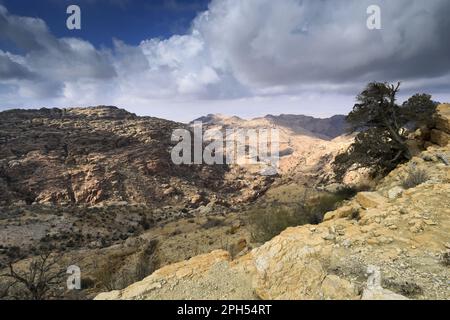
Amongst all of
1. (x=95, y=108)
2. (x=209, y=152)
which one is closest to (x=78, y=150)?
(x=209, y=152)

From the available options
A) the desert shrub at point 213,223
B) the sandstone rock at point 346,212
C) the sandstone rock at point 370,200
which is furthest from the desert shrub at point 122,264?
the sandstone rock at point 370,200

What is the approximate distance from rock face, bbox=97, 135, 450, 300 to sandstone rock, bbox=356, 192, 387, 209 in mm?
791

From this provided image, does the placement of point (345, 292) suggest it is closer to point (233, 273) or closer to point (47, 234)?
point (233, 273)

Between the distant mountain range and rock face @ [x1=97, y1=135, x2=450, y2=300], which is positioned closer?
rock face @ [x1=97, y1=135, x2=450, y2=300]

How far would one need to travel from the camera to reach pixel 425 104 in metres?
14.9

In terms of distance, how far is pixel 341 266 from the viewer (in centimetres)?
510

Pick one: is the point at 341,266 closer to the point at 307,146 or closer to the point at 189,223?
the point at 189,223

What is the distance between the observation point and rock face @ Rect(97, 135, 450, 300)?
13.9ft

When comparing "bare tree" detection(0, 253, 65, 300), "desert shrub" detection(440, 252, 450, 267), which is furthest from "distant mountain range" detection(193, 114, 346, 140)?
"desert shrub" detection(440, 252, 450, 267)

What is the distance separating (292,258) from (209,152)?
230ft

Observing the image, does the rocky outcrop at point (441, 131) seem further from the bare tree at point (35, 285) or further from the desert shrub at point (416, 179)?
the bare tree at point (35, 285)

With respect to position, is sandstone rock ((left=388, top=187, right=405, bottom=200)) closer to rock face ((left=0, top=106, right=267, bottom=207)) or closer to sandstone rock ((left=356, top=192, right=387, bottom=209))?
sandstone rock ((left=356, top=192, right=387, bottom=209))

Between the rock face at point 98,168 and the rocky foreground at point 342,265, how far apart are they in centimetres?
3936

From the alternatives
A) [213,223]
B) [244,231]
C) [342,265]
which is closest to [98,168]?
[213,223]
